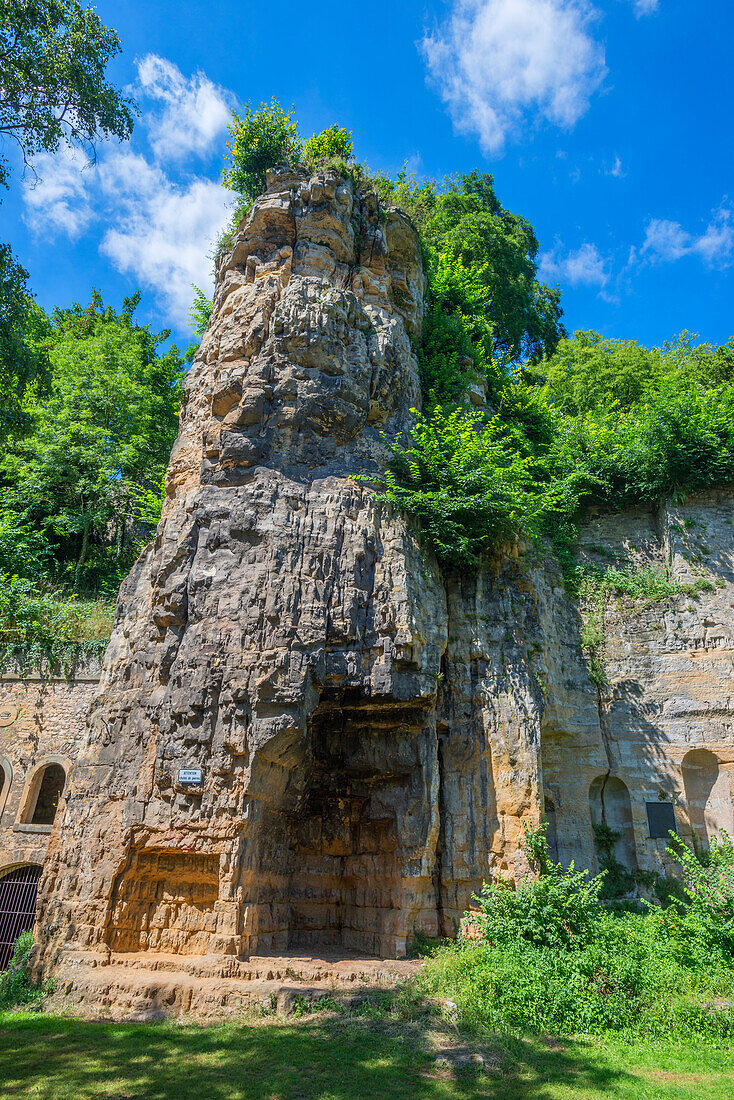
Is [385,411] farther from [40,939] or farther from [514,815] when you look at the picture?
[40,939]

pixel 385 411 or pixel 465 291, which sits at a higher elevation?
pixel 465 291

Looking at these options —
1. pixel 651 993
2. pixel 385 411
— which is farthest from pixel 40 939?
pixel 385 411

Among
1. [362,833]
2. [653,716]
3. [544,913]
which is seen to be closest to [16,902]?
[362,833]

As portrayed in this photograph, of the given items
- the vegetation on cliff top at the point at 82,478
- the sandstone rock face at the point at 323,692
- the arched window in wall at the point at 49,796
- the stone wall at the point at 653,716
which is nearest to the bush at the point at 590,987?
the sandstone rock face at the point at 323,692

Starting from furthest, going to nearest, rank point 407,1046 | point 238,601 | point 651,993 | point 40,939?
1. point 238,601
2. point 40,939
3. point 651,993
4. point 407,1046

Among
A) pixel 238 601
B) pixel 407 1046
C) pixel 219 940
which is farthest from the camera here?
pixel 238 601

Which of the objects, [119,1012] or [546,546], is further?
[546,546]

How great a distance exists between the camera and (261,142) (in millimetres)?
17906

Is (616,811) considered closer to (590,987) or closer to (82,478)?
(590,987)

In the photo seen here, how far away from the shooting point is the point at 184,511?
12.6m

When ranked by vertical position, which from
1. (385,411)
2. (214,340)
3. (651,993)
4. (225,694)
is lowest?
(651,993)

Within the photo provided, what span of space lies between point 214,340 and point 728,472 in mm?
12573

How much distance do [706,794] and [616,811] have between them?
6.11ft

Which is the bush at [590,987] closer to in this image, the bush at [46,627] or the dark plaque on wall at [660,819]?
the dark plaque on wall at [660,819]
